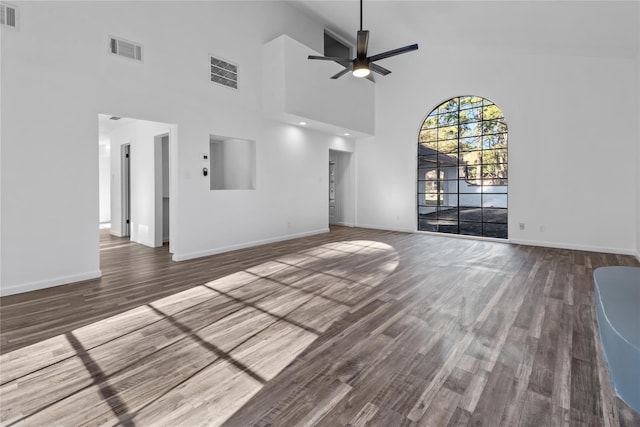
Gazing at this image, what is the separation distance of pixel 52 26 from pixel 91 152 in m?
1.46

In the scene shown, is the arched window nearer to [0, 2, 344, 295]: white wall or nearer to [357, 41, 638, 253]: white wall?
[357, 41, 638, 253]: white wall

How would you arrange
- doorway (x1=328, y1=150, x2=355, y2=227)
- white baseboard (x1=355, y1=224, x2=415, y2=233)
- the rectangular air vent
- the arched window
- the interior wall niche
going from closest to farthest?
the rectangular air vent < the interior wall niche < the arched window < white baseboard (x1=355, y1=224, x2=415, y2=233) < doorway (x1=328, y1=150, x2=355, y2=227)

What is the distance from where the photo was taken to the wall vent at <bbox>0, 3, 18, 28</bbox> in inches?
128

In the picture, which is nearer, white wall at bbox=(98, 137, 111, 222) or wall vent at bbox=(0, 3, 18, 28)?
wall vent at bbox=(0, 3, 18, 28)

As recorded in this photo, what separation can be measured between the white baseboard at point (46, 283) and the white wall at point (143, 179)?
2.18 meters

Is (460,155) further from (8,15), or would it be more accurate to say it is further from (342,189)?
(8,15)

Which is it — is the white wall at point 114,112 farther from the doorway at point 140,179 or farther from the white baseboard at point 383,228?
the white baseboard at point 383,228

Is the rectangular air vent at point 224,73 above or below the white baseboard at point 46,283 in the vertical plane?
above

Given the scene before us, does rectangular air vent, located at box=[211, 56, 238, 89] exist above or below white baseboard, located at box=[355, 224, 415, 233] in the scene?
above

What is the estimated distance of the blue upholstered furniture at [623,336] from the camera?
1540 millimetres

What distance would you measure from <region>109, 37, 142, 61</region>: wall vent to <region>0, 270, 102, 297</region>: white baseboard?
298 centimetres

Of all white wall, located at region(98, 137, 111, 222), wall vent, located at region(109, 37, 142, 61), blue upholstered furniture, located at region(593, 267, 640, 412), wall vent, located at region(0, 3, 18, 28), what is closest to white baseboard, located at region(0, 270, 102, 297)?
wall vent, located at region(0, 3, 18, 28)

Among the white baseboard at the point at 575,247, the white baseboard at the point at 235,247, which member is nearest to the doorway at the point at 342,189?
the white baseboard at the point at 235,247

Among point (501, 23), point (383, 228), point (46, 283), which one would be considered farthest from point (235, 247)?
point (501, 23)
